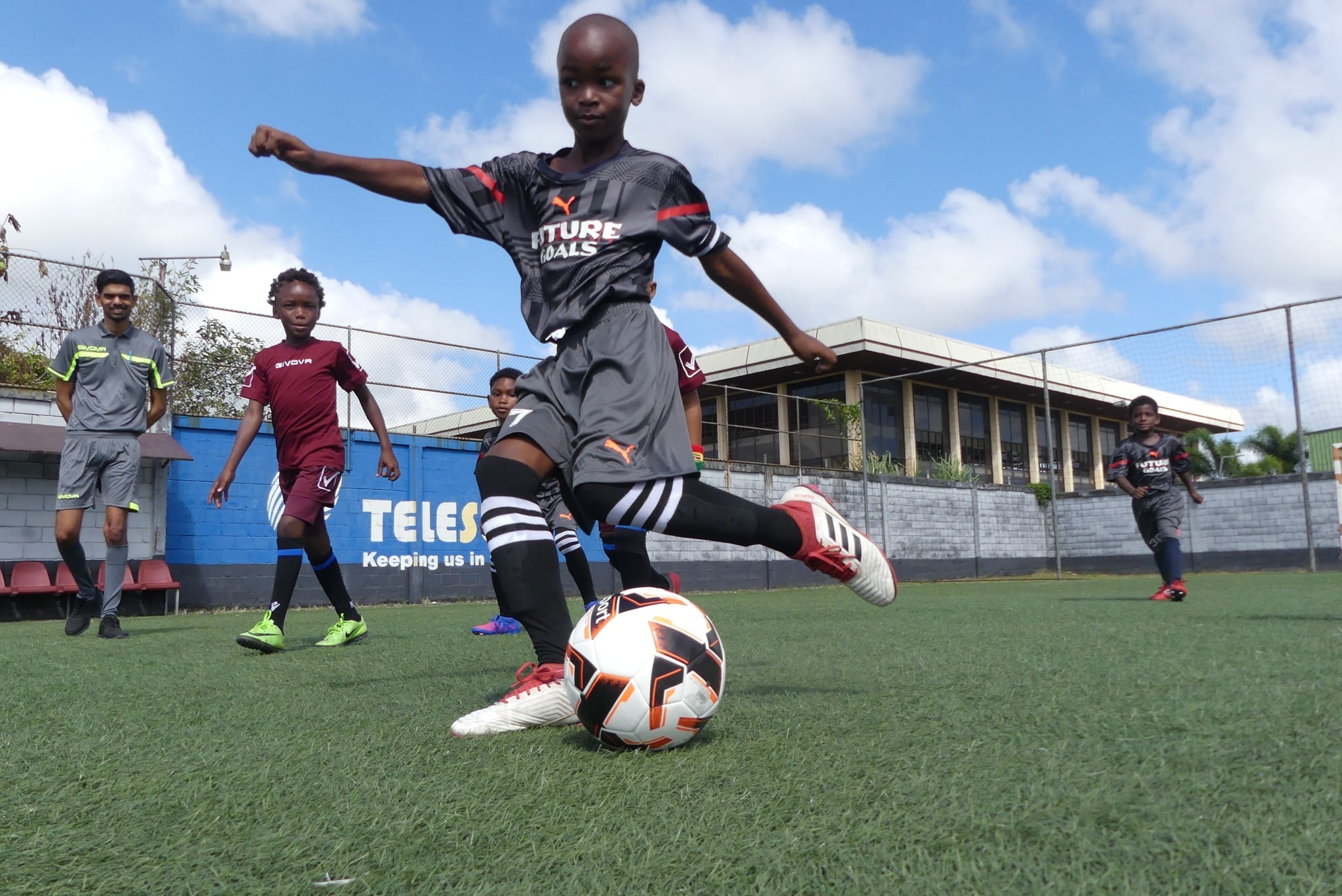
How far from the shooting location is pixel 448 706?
2850 millimetres

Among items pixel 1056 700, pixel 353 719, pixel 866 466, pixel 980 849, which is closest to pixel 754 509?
pixel 1056 700

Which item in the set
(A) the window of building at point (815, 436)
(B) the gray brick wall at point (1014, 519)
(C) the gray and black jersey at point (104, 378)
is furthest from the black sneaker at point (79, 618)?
(A) the window of building at point (815, 436)

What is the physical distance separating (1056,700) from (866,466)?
672 inches

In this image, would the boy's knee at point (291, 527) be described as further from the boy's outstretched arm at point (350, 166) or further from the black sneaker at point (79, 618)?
the boy's outstretched arm at point (350, 166)

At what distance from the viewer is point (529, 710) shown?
246 cm

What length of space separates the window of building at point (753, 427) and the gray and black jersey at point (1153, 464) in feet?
29.6

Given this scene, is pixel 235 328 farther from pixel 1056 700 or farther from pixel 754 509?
pixel 1056 700

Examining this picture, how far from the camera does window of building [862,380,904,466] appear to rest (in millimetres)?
28969

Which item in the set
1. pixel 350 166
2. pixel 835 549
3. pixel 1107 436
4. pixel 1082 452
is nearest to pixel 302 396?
pixel 350 166

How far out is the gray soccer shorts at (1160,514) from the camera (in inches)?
339

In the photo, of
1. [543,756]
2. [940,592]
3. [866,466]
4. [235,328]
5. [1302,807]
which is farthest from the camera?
[866,466]

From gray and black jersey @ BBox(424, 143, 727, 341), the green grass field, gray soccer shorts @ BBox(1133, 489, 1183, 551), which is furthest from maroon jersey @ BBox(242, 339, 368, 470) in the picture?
gray soccer shorts @ BBox(1133, 489, 1183, 551)

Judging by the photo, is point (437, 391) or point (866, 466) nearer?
point (437, 391)

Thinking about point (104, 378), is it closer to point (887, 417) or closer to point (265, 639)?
point (265, 639)
